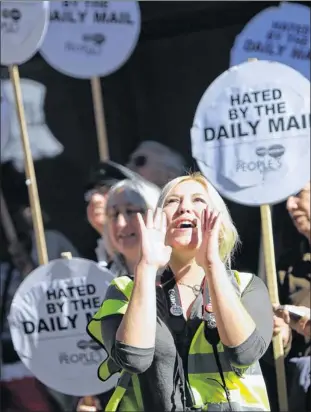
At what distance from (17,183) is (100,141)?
65 centimetres

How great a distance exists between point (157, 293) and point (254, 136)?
109 centimetres

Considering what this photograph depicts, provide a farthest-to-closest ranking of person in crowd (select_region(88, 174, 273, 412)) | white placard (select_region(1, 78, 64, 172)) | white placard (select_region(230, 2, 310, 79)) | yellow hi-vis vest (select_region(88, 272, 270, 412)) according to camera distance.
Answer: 1. white placard (select_region(1, 78, 64, 172))
2. white placard (select_region(230, 2, 310, 79))
3. yellow hi-vis vest (select_region(88, 272, 270, 412))
4. person in crowd (select_region(88, 174, 273, 412))

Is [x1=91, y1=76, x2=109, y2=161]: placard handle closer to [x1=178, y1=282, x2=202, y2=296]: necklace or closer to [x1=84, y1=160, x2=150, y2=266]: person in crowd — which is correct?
[x1=84, y1=160, x2=150, y2=266]: person in crowd

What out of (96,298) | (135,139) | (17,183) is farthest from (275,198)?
(17,183)

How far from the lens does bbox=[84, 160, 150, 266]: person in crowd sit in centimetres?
354

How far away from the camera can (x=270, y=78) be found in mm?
2986

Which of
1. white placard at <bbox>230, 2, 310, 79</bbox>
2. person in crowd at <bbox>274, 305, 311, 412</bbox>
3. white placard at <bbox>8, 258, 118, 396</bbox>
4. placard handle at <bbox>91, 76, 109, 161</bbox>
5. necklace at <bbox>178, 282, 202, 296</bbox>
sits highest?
white placard at <bbox>230, 2, 310, 79</bbox>

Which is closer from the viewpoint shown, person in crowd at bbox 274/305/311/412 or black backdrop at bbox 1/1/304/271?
person in crowd at bbox 274/305/311/412

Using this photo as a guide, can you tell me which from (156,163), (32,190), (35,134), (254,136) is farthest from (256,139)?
(35,134)

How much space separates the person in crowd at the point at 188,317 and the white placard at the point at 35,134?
2.10 metres

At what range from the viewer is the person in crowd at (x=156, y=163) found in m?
3.72

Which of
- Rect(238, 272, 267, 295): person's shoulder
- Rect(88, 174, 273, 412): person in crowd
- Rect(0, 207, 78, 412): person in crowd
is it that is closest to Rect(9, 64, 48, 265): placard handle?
Rect(0, 207, 78, 412): person in crowd

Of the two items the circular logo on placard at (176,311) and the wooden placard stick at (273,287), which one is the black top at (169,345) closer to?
the circular logo on placard at (176,311)

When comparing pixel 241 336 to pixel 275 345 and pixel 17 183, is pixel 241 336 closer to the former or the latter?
pixel 275 345
